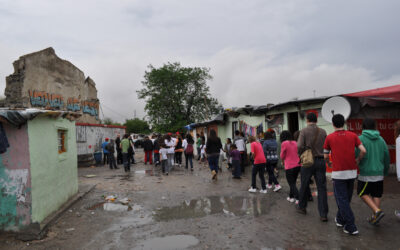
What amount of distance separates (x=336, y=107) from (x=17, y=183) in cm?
870

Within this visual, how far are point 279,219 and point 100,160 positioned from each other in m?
14.9

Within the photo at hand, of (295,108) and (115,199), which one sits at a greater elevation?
(295,108)

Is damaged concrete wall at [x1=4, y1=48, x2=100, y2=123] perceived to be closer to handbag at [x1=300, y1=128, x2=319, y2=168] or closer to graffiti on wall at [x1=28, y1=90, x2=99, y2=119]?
graffiti on wall at [x1=28, y1=90, x2=99, y2=119]

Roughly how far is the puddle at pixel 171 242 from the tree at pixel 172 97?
119ft

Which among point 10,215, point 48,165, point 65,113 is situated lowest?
point 10,215

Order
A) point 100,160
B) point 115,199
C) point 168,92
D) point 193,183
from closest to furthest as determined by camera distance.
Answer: point 115,199 < point 193,183 < point 100,160 < point 168,92

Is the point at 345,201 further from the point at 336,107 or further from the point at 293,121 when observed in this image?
the point at 293,121

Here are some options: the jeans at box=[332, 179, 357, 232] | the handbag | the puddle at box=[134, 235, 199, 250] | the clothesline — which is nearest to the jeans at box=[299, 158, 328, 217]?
the handbag

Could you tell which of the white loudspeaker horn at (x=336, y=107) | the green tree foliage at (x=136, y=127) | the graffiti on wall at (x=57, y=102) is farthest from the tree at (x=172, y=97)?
the green tree foliage at (x=136, y=127)

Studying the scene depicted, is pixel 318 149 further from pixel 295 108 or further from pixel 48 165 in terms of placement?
pixel 295 108

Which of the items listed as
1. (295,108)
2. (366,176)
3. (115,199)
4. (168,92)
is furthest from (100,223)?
(168,92)

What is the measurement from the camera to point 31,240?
4.67m

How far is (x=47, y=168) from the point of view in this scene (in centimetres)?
562

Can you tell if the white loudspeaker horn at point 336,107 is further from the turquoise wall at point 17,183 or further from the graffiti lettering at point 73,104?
the graffiti lettering at point 73,104
